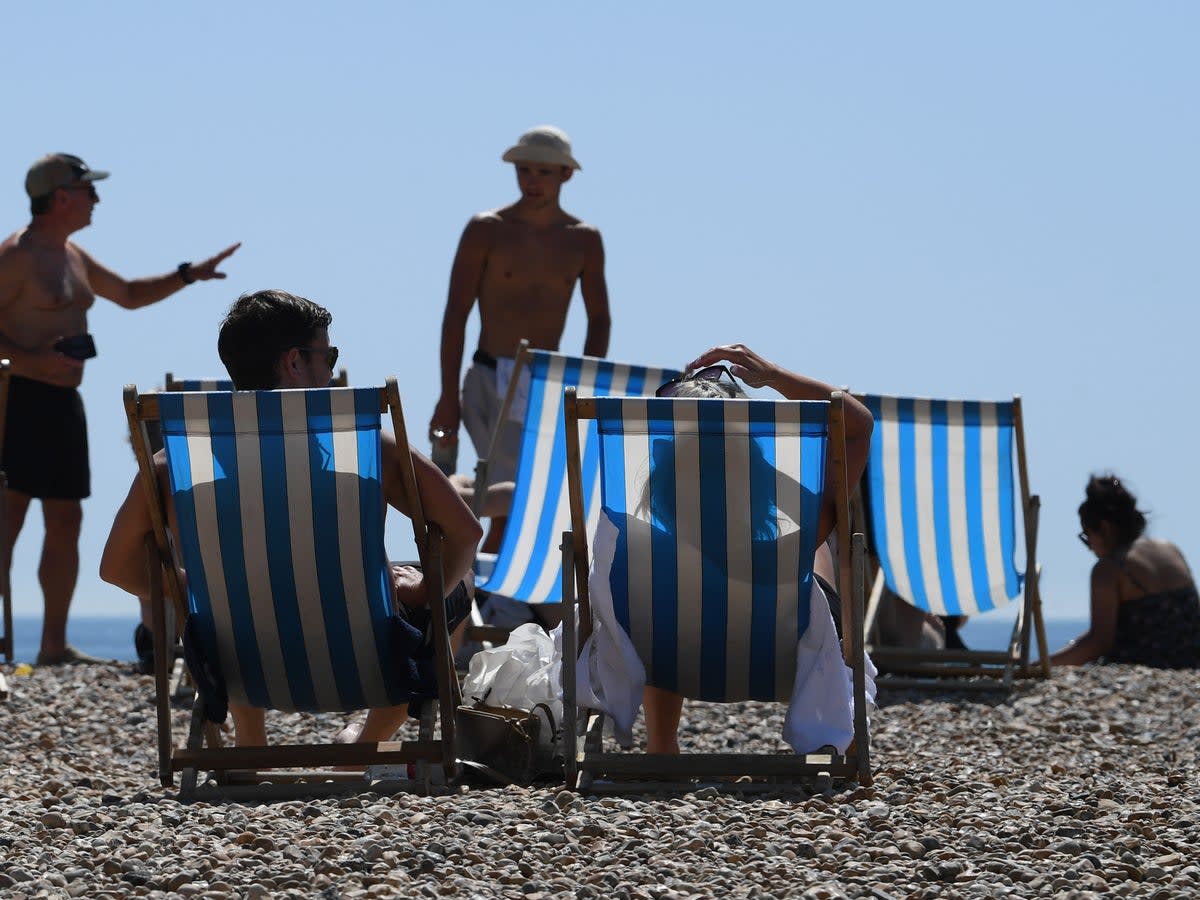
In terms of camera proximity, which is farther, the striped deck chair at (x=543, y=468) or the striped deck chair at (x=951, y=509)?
the striped deck chair at (x=951, y=509)

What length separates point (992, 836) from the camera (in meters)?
3.54

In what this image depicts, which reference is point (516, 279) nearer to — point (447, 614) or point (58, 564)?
point (58, 564)

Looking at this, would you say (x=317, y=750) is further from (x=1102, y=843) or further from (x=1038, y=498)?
(x=1038, y=498)

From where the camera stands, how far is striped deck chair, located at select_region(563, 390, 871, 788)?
407 cm

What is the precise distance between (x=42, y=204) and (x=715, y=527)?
4.37 meters

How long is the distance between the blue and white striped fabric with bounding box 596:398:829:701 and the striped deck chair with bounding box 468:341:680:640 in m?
1.41

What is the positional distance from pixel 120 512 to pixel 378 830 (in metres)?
1.02

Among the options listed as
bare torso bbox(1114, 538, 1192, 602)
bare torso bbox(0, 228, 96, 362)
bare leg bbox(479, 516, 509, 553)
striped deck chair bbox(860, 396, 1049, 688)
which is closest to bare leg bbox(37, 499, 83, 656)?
bare torso bbox(0, 228, 96, 362)

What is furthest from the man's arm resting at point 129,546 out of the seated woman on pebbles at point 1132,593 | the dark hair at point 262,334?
the seated woman on pebbles at point 1132,593

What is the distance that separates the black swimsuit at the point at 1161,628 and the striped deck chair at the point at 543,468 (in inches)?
105

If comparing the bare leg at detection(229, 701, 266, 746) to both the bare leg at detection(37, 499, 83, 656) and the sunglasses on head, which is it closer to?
the sunglasses on head

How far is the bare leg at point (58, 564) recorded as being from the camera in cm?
756

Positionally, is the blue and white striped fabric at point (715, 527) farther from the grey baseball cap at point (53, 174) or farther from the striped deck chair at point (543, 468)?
the grey baseball cap at point (53, 174)

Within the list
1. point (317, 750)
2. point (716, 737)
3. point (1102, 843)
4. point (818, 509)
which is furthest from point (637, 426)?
point (716, 737)
